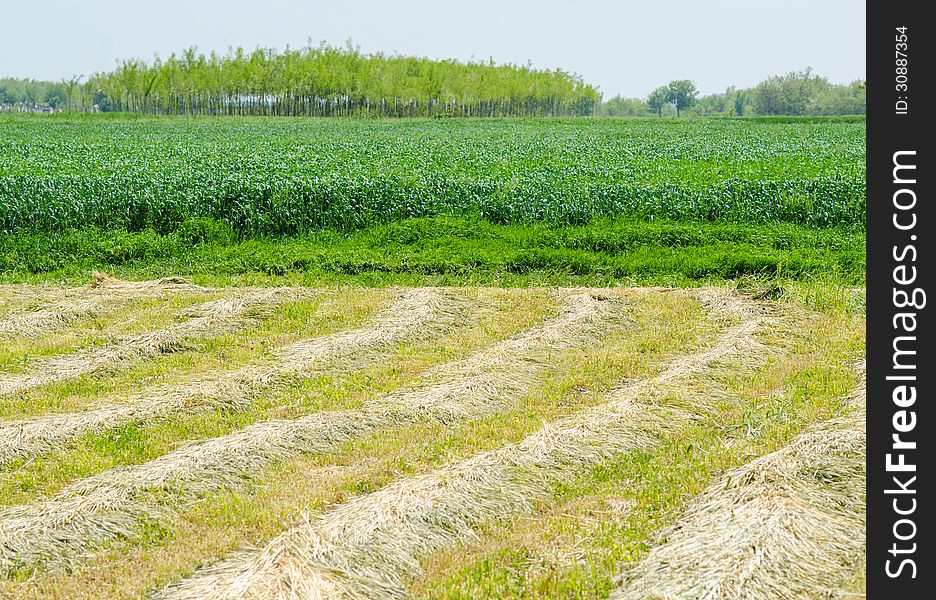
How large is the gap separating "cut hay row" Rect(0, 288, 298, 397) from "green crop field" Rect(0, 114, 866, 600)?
5 centimetres

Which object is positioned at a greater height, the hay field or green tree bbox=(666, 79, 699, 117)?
green tree bbox=(666, 79, 699, 117)

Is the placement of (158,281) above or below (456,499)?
above

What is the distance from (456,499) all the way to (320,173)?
14420mm

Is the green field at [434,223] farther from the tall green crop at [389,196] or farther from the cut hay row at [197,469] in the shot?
the cut hay row at [197,469]

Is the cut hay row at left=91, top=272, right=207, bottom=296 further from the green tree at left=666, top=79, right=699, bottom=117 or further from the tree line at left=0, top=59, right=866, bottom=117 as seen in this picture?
the green tree at left=666, top=79, right=699, bottom=117

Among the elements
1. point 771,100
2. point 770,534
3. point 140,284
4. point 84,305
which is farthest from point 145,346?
point 771,100

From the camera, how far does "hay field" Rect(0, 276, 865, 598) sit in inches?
200

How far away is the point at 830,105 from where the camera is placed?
408 feet

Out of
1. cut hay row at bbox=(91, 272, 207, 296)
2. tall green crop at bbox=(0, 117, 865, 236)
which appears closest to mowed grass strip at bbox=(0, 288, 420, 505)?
cut hay row at bbox=(91, 272, 207, 296)

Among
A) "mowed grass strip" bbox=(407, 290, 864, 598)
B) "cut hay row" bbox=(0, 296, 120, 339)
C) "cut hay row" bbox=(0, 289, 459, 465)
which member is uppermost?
"cut hay row" bbox=(0, 296, 120, 339)

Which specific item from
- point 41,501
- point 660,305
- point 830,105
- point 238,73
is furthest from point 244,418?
point 830,105

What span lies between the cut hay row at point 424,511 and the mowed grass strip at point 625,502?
0.42 ft
